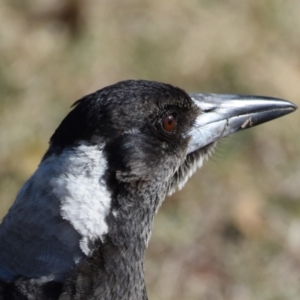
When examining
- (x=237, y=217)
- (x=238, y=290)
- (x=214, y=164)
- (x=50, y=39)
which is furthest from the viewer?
(x=50, y=39)

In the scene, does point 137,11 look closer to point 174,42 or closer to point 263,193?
point 174,42

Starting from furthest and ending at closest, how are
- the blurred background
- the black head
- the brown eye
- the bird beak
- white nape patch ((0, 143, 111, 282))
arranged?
the blurred background < the bird beak < the brown eye < the black head < white nape patch ((0, 143, 111, 282))

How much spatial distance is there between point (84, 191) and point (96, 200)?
5 centimetres

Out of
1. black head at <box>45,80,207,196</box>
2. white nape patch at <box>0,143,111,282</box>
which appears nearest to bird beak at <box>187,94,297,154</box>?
black head at <box>45,80,207,196</box>

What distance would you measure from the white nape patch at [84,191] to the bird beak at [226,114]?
1.70ft

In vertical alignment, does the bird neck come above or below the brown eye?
below

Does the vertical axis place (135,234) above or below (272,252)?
below

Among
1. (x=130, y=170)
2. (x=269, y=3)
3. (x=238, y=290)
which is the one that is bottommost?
(x=130, y=170)

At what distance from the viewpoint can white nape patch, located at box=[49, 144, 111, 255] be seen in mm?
3049

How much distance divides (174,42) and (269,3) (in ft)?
3.06

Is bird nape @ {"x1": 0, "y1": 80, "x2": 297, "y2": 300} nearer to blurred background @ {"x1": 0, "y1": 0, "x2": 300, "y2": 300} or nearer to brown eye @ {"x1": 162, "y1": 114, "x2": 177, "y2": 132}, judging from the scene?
brown eye @ {"x1": 162, "y1": 114, "x2": 177, "y2": 132}

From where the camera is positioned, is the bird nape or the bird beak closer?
the bird nape

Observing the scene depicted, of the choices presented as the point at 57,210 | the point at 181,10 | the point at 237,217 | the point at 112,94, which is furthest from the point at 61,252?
the point at 181,10

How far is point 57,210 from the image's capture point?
3.06 meters
